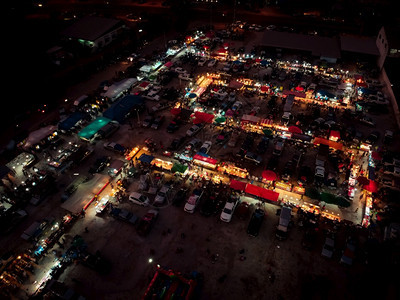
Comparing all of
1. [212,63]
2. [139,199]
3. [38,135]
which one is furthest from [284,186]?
[38,135]

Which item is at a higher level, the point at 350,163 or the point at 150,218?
the point at 350,163

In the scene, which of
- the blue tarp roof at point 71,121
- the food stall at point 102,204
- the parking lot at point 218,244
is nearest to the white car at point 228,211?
the parking lot at point 218,244

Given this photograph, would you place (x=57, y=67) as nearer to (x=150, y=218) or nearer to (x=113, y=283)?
(x=150, y=218)

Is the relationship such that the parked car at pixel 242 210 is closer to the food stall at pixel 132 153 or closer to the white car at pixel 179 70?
the food stall at pixel 132 153

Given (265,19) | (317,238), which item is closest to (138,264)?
(317,238)

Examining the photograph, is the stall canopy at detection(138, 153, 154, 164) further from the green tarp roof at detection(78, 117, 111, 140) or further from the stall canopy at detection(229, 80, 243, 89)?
the stall canopy at detection(229, 80, 243, 89)

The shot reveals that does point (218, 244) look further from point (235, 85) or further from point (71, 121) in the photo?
point (235, 85)
